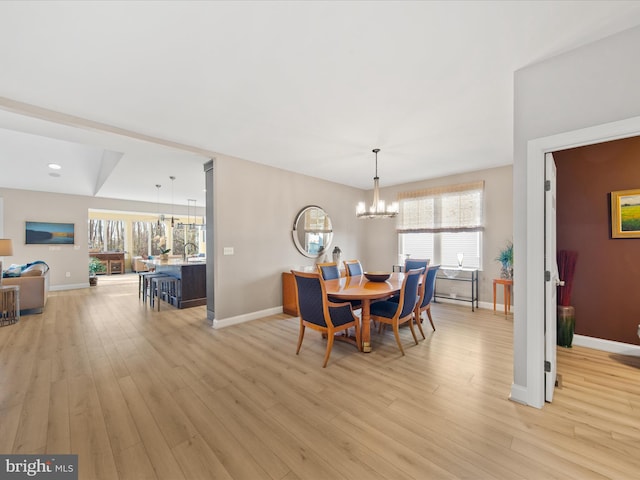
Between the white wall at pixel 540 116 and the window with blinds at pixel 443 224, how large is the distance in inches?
127

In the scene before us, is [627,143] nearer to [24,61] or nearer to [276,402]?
[276,402]

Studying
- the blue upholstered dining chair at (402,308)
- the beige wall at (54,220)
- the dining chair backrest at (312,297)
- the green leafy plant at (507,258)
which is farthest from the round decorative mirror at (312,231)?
the beige wall at (54,220)

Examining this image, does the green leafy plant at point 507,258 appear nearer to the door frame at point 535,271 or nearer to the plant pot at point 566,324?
the plant pot at point 566,324

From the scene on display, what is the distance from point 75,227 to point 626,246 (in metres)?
11.3

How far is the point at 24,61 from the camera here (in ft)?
6.42

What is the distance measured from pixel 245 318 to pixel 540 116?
14.1 feet

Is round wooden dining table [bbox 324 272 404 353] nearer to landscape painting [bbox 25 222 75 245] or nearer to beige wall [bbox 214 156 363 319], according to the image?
beige wall [bbox 214 156 363 319]

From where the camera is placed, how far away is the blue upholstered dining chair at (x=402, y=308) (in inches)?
117

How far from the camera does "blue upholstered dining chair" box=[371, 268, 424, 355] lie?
2984 mm

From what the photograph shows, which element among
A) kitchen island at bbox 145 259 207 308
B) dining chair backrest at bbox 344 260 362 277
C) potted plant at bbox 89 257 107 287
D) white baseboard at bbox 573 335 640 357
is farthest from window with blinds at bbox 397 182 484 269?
potted plant at bbox 89 257 107 287

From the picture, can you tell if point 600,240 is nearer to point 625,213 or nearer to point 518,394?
point 625,213

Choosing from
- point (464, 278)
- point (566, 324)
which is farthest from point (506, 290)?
point (566, 324)

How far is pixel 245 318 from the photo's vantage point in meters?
4.32

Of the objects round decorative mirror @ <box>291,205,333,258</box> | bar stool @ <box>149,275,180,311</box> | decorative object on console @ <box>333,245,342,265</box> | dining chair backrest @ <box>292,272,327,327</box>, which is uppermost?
round decorative mirror @ <box>291,205,333,258</box>
